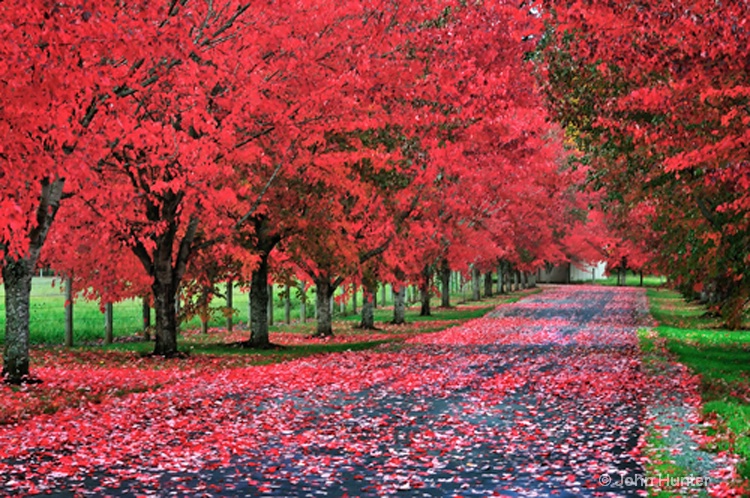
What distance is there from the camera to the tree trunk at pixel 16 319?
62.1ft

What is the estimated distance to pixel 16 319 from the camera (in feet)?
62.5

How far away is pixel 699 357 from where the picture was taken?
25.3 meters

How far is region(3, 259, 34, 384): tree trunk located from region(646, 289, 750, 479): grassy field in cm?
1390

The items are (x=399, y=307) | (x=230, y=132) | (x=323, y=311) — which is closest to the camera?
(x=230, y=132)

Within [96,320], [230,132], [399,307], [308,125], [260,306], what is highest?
[308,125]

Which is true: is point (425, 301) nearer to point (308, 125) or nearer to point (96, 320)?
point (96, 320)

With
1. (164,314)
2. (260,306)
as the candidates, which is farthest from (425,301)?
(164,314)

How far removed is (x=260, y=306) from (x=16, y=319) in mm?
12278

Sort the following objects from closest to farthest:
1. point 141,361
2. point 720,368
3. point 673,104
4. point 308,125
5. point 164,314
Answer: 1. point 673,104
2. point 720,368
3. point 141,361
4. point 308,125
5. point 164,314

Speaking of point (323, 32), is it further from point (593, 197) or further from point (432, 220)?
point (593, 197)

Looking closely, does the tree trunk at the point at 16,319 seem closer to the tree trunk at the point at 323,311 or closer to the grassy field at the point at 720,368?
the grassy field at the point at 720,368

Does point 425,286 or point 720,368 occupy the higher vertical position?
point 425,286

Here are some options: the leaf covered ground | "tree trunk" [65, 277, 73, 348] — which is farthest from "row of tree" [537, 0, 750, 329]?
"tree trunk" [65, 277, 73, 348]

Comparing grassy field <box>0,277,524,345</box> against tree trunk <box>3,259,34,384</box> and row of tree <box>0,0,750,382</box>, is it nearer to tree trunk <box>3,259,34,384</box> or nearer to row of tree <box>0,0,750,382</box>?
row of tree <box>0,0,750,382</box>
